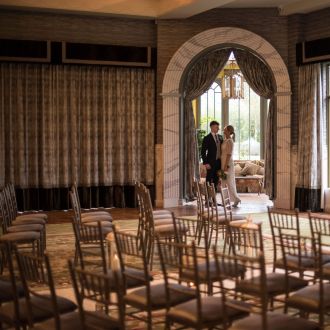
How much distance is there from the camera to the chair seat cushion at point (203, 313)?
151 inches

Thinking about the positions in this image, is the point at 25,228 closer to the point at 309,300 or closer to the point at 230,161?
the point at 309,300

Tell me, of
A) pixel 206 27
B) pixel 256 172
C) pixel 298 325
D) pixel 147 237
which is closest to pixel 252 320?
pixel 298 325

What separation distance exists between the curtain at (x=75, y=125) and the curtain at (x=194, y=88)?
2.73ft

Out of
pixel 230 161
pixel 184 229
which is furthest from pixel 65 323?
pixel 230 161

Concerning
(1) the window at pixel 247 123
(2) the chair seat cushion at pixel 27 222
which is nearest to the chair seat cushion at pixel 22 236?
(2) the chair seat cushion at pixel 27 222

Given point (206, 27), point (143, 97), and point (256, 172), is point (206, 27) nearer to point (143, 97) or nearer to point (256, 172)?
point (143, 97)

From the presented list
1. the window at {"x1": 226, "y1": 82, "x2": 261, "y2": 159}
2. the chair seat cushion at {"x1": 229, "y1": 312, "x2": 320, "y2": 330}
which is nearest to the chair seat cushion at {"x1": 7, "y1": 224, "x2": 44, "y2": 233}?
the chair seat cushion at {"x1": 229, "y1": 312, "x2": 320, "y2": 330}

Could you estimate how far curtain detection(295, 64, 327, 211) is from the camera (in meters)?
12.0

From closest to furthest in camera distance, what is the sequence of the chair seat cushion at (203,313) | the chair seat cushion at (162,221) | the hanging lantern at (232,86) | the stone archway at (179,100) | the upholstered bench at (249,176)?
the chair seat cushion at (203,313)
the chair seat cushion at (162,221)
the stone archway at (179,100)
the hanging lantern at (232,86)
the upholstered bench at (249,176)

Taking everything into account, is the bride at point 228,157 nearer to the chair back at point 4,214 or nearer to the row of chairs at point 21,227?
the row of chairs at point 21,227

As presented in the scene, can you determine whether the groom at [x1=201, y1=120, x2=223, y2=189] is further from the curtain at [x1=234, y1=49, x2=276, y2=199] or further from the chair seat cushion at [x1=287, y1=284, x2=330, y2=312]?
the chair seat cushion at [x1=287, y1=284, x2=330, y2=312]

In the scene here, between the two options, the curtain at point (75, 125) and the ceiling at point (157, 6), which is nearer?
the ceiling at point (157, 6)

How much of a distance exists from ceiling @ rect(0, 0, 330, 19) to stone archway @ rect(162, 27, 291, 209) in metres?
0.64

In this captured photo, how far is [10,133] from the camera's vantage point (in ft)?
39.0
